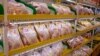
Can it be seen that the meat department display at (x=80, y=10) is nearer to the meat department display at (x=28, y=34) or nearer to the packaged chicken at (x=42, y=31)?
the meat department display at (x=28, y=34)

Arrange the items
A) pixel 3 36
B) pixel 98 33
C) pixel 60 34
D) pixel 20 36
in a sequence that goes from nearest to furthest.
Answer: pixel 3 36 → pixel 20 36 → pixel 60 34 → pixel 98 33

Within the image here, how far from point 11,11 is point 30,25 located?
0.66m

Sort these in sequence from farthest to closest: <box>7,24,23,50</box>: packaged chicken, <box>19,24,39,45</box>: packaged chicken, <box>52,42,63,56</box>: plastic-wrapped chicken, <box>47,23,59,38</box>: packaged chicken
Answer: <box>52,42,63,56</box>: plastic-wrapped chicken < <box>47,23,59,38</box>: packaged chicken < <box>19,24,39,45</box>: packaged chicken < <box>7,24,23,50</box>: packaged chicken

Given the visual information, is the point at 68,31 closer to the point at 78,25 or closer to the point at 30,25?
the point at 78,25

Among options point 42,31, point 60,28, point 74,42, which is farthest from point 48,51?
point 74,42

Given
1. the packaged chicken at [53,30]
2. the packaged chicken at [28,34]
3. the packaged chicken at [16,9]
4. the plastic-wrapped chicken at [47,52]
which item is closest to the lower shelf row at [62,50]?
the plastic-wrapped chicken at [47,52]

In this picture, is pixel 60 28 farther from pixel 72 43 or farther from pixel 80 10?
pixel 80 10

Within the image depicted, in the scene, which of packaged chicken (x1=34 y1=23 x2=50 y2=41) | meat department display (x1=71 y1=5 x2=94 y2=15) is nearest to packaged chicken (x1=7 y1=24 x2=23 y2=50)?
packaged chicken (x1=34 y1=23 x2=50 y2=41)

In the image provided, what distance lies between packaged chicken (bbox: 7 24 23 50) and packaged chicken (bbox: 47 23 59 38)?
2.73 feet

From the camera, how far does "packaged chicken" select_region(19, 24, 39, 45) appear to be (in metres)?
2.46

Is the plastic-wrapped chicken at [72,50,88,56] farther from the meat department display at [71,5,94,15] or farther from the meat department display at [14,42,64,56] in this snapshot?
the meat department display at [14,42,64,56]

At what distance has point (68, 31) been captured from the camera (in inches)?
151

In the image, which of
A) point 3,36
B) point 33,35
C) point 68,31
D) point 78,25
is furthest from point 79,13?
point 3,36

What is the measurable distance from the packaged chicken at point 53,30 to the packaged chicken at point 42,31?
12cm
